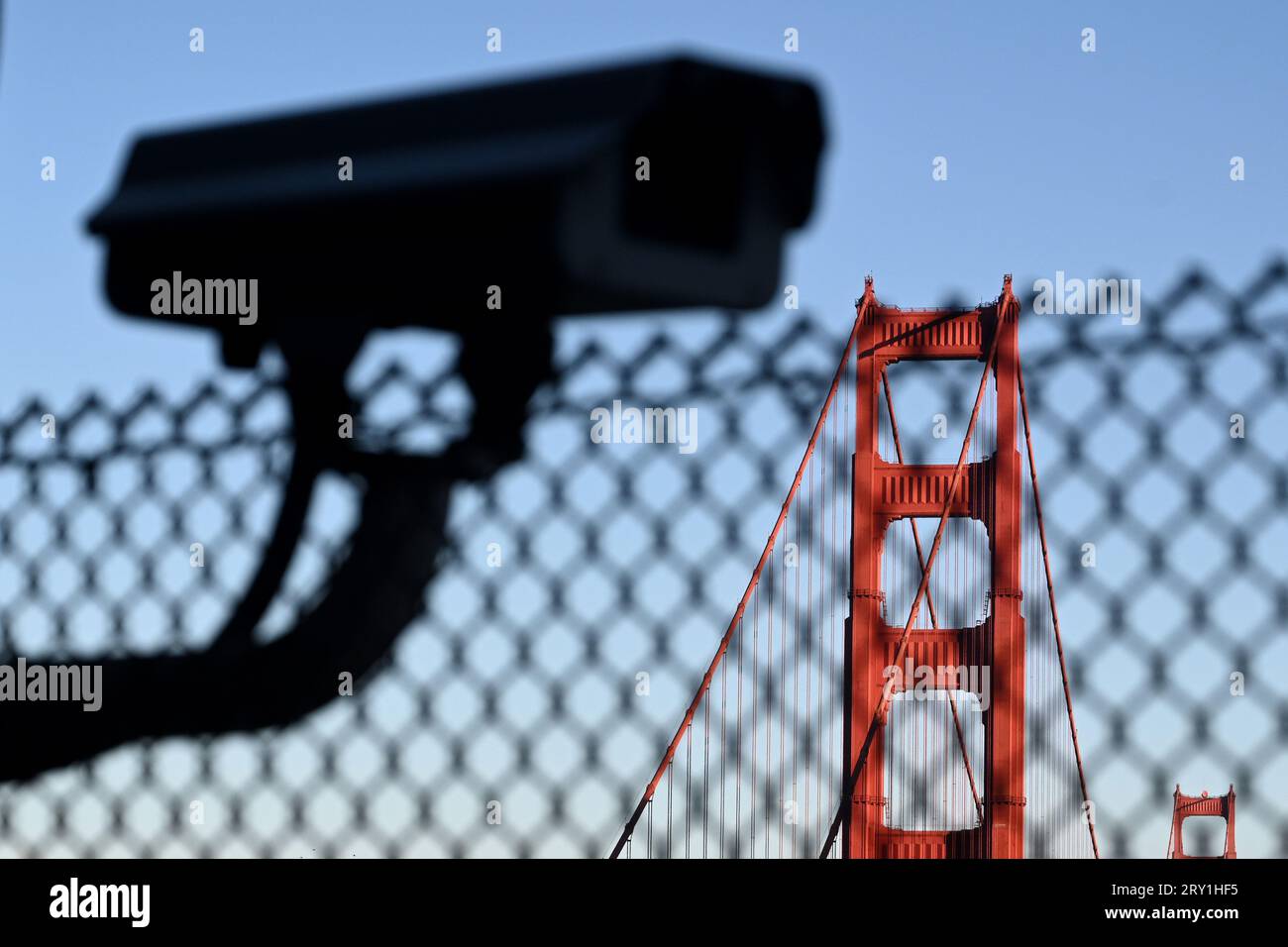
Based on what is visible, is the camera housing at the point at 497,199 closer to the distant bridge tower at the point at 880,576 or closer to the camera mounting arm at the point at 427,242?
the camera mounting arm at the point at 427,242

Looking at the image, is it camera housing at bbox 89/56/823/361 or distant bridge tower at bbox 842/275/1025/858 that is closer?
camera housing at bbox 89/56/823/361

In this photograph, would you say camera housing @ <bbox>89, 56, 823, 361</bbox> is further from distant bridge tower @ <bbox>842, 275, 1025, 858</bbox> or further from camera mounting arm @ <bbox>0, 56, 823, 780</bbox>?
distant bridge tower @ <bbox>842, 275, 1025, 858</bbox>

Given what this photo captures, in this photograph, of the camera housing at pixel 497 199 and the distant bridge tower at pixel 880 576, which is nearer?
the camera housing at pixel 497 199

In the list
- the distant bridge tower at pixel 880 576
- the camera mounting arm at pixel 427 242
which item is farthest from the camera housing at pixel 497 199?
the distant bridge tower at pixel 880 576

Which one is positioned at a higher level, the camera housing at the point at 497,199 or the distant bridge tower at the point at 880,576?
the camera housing at the point at 497,199

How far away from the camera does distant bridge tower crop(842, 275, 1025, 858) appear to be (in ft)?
16.0

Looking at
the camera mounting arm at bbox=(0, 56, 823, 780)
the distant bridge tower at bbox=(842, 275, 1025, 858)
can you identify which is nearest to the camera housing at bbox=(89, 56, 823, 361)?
the camera mounting arm at bbox=(0, 56, 823, 780)

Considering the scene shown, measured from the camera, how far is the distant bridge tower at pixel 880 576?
488cm

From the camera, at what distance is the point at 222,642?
112cm

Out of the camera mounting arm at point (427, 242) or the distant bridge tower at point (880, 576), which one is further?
the distant bridge tower at point (880, 576)

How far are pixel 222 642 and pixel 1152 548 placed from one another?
1.09m

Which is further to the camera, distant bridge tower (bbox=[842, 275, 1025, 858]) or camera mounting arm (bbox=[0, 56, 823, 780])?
distant bridge tower (bbox=[842, 275, 1025, 858])

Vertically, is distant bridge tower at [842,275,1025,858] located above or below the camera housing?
below

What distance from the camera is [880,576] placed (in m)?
8.09
